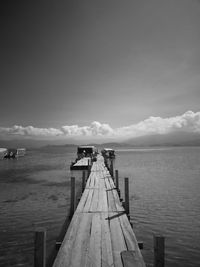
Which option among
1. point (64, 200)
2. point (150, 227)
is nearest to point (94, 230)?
point (150, 227)

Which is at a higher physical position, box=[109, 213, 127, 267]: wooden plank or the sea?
box=[109, 213, 127, 267]: wooden plank

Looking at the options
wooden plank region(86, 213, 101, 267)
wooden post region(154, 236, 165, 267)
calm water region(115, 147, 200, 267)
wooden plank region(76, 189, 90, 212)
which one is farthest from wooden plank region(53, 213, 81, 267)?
calm water region(115, 147, 200, 267)

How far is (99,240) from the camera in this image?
541 cm

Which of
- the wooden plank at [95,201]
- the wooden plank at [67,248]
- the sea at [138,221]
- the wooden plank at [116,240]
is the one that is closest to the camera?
the wooden plank at [67,248]

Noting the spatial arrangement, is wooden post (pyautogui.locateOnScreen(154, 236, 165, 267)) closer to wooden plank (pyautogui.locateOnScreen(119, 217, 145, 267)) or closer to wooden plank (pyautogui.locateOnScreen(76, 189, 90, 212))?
wooden plank (pyautogui.locateOnScreen(119, 217, 145, 267))

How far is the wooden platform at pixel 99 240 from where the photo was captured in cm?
437

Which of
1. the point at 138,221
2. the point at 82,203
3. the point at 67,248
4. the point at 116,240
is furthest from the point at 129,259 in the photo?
the point at 138,221

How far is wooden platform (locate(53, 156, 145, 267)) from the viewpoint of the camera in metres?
4.37

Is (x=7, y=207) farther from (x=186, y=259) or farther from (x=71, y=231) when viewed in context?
(x=186, y=259)

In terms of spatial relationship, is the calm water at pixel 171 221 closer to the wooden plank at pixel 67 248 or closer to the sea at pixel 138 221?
the sea at pixel 138 221

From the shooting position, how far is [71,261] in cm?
437

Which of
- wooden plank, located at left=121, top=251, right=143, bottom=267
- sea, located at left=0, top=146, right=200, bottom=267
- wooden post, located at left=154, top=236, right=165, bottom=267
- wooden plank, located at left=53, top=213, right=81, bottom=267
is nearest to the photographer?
wooden post, located at left=154, top=236, right=165, bottom=267

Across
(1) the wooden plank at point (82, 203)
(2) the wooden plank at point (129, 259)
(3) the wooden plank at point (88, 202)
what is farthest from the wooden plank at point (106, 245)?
(1) the wooden plank at point (82, 203)

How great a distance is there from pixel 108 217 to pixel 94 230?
49.8 inches
